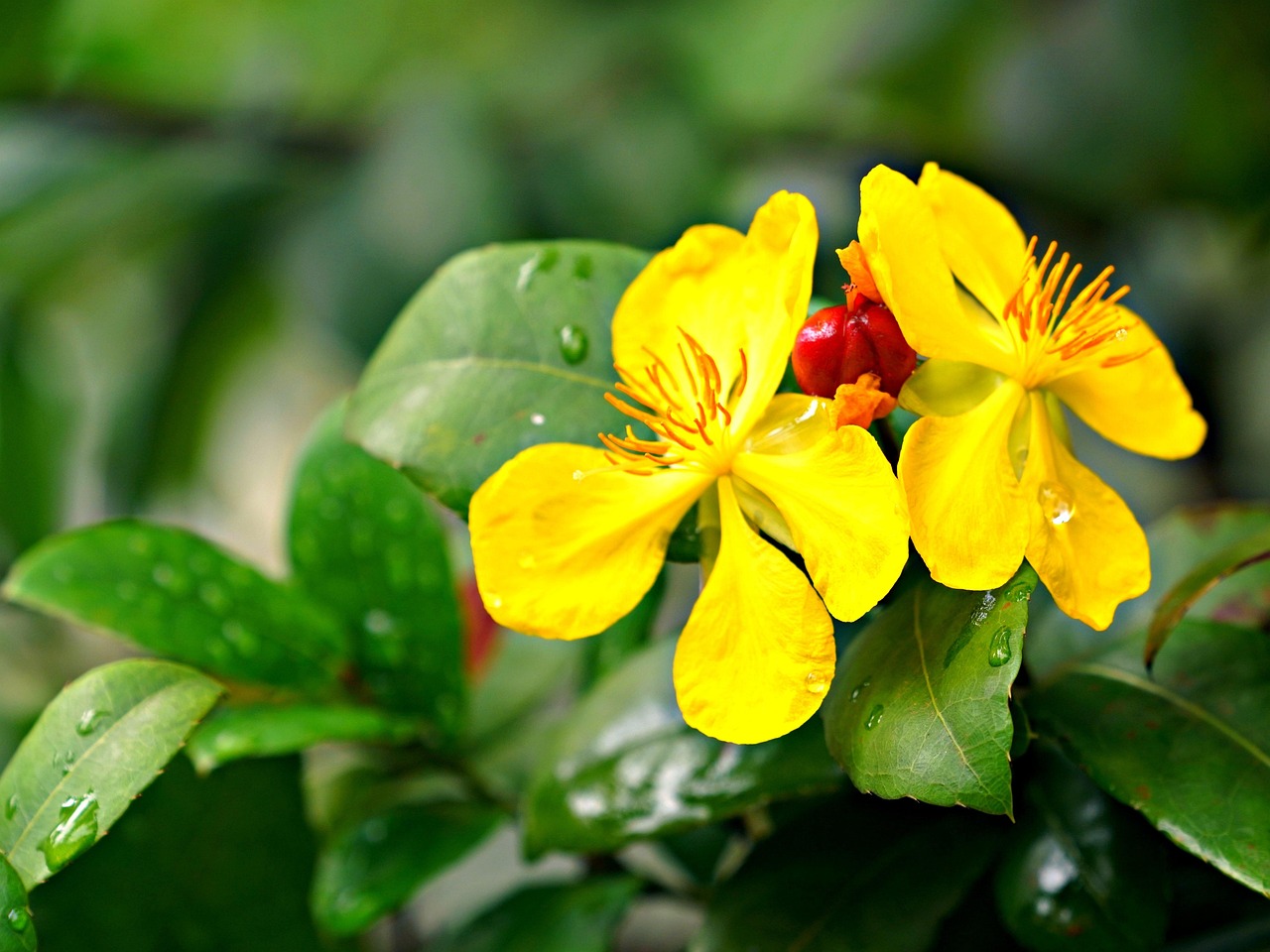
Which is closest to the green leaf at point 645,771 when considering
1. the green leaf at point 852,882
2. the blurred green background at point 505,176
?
the green leaf at point 852,882

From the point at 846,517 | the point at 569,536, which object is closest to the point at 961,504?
the point at 846,517

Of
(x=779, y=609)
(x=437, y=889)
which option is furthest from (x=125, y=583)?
(x=437, y=889)

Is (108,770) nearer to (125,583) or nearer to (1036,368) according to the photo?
(125,583)

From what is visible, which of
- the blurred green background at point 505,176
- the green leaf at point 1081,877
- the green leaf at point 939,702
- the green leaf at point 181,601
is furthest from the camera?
the blurred green background at point 505,176

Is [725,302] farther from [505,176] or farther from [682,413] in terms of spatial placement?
[505,176]

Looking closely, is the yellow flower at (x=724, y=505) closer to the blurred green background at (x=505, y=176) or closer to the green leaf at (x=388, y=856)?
the green leaf at (x=388, y=856)
